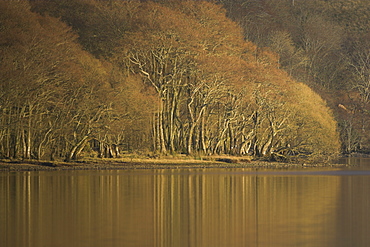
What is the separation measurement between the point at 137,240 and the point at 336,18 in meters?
125

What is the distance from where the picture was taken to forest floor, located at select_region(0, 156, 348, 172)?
48.7 metres

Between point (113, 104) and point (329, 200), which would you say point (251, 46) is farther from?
point (329, 200)

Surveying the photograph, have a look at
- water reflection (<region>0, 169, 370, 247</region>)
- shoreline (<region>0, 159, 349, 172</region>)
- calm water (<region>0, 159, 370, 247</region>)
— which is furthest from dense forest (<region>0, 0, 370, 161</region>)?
water reflection (<region>0, 169, 370, 247</region>)

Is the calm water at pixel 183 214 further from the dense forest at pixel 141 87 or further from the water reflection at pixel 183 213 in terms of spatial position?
the dense forest at pixel 141 87

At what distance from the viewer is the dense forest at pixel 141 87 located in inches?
1989

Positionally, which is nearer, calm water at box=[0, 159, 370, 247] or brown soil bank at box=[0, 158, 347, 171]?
calm water at box=[0, 159, 370, 247]

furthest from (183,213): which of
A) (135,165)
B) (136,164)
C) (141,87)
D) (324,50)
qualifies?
(324,50)

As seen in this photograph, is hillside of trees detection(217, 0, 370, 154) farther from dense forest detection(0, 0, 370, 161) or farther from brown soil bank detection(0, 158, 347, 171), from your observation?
brown soil bank detection(0, 158, 347, 171)

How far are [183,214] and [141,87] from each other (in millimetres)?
35384

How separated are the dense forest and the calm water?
613 inches

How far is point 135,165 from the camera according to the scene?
174ft

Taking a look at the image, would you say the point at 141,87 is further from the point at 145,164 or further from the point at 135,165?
the point at 135,165

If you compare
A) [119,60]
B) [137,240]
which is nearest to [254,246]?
[137,240]

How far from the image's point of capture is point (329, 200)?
26.5 metres
